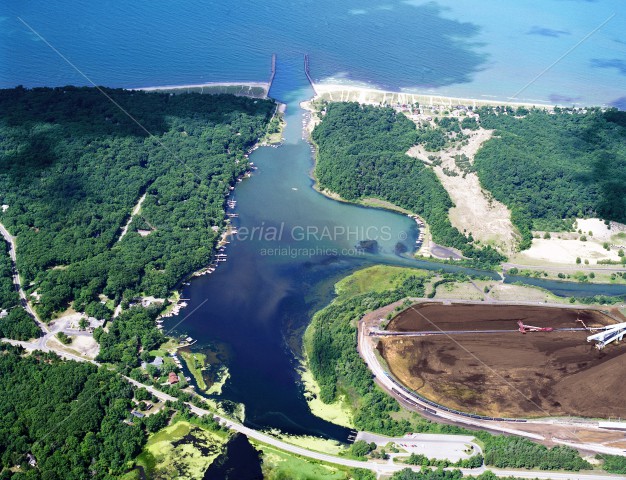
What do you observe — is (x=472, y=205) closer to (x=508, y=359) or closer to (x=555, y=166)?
(x=555, y=166)

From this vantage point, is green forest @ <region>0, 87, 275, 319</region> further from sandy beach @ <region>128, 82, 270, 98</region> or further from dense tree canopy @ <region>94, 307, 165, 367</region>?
sandy beach @ <region>128, 82, 270, 98</region>

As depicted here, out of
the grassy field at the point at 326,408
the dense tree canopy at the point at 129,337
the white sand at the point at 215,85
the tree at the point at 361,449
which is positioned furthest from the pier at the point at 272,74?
the tree at the point at 361,449

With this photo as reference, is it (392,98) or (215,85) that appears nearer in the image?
(392,98)

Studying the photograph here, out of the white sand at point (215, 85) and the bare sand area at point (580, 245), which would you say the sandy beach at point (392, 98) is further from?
the bare sand area at point (580, 245)

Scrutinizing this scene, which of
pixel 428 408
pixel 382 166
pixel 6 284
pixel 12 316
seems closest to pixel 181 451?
pixel 428 408

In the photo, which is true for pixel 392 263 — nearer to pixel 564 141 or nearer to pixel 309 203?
pixel 309 203

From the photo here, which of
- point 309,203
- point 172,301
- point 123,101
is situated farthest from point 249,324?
point 123,101
